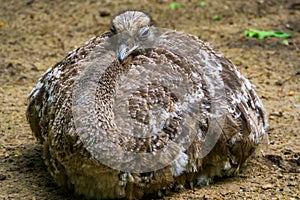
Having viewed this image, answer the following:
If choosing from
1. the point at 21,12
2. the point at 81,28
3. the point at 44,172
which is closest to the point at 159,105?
the point at 44,172

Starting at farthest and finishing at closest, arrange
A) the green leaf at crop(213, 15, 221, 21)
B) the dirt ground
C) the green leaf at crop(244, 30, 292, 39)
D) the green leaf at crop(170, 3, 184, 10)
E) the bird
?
the green leaf at crop(170, 3, 184, 10) < the green leaf at crop(213, 15, 221, 21) < the green leaf at crop(244, 30, 292, 39) < the dirt ground < the bird

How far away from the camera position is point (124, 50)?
20.8ft

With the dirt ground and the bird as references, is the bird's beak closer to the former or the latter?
the bird

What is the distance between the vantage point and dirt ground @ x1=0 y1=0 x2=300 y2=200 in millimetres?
6789

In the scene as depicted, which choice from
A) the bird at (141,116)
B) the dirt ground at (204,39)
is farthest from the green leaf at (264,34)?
the bird at (141,116)

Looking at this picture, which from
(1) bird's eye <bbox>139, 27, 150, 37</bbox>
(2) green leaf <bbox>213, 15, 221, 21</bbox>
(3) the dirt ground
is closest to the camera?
(1) bird's eye <bbox>139, 27, 150, 37</bbox>

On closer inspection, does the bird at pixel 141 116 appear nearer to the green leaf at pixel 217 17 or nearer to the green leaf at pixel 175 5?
the green leaf at pixel 217 17

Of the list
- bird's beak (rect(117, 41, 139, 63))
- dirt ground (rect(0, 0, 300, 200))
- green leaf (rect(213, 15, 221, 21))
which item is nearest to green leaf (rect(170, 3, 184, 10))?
dirt ground (rect(0, 0, 300, 200))

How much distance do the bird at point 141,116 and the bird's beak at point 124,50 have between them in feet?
0.03

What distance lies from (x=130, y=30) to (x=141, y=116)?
0.96m

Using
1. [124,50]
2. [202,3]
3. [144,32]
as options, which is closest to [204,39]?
[202,3]

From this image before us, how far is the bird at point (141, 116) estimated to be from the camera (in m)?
5.90

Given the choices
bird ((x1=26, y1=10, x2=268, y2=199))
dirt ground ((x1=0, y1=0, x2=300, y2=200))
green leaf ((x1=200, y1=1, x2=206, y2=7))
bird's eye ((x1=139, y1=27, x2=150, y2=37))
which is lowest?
dirt ground ((x1=0, y1=0, x2=300, y2=200))

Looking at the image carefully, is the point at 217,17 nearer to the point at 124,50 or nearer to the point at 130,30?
the point at 130,30
